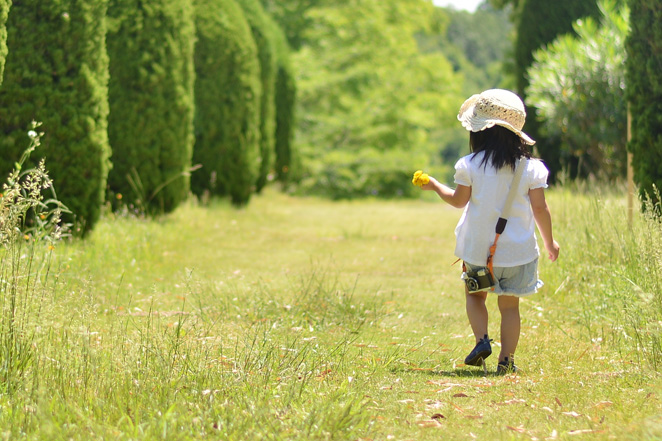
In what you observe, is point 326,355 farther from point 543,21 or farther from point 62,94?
point 543,21

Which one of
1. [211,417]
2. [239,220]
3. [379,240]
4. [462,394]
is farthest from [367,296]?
[239,220]

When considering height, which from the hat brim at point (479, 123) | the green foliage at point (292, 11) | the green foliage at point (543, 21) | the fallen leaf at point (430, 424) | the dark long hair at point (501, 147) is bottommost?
the fallen leaf at point (430, 424)

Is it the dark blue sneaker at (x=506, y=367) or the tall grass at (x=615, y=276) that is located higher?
the tall grass at (x=615, y=276)

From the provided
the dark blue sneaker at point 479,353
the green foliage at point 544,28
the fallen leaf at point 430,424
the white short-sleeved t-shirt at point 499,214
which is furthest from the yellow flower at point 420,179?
the green foliage at point 544,28

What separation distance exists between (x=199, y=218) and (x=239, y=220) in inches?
48.6

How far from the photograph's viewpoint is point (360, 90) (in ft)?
82.6

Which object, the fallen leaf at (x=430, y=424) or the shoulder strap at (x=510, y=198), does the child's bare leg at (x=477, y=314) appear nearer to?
the shoulder strap at (x=510, y=198)

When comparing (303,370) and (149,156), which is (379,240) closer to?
(149,156)

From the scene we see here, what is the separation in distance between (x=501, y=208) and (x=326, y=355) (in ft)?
4.40

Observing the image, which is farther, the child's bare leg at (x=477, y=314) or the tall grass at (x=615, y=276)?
the child's bare leg at (x=477, y=314)

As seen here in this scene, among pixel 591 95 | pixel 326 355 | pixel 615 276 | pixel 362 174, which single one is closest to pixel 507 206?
pixel 615 276

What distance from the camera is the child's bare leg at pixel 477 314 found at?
4.37 meters

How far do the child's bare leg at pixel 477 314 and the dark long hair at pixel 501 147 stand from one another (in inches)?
30.7

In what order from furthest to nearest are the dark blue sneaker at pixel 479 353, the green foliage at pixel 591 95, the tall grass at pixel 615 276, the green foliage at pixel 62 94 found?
the green foliage at pixel 591 95 → the green foliage at pixel 62 94 → the dark blue sneaker at pixel 479 353 → the tall grass at pixel 615 276
